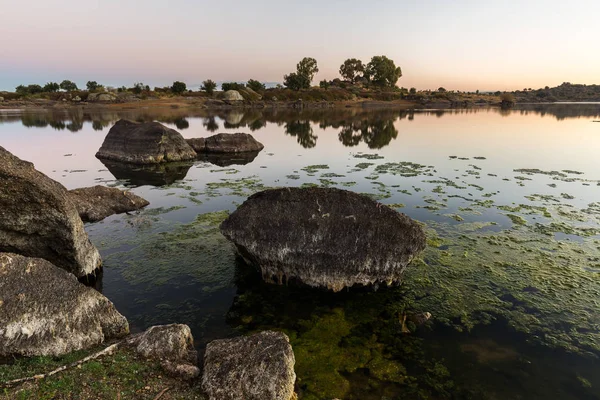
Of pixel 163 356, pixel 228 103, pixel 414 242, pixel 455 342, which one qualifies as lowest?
pixel 455 342

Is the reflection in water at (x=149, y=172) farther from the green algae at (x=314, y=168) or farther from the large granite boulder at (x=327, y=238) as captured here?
the large granite boulder at (x=327, y=238)

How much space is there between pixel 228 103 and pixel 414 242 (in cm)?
14469

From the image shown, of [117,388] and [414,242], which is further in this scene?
[414,242]

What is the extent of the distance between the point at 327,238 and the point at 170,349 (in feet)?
24.0

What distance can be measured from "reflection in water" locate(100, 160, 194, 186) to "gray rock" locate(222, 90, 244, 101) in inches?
Result: 4619

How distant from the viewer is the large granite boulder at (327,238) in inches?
529

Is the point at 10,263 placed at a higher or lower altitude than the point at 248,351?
higher

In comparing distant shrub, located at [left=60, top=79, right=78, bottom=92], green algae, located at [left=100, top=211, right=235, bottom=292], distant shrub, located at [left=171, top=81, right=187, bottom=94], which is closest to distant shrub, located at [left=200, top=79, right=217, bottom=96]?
distant shrub, located at [left=171, top=81, right=187, bottom=94]

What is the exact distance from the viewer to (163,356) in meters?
8.70

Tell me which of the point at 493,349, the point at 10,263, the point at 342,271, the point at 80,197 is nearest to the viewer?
the point at 10,263

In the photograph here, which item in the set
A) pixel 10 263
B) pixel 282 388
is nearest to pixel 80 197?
pixel 10 263

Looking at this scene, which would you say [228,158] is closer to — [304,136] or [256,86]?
[304,136]

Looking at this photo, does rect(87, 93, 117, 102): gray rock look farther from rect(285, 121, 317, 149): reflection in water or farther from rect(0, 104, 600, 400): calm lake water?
rect(0, 104, 600, 400): calm lake water

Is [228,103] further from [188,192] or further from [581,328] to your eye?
[581,328]
